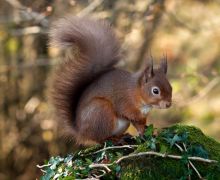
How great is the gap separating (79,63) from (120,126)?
444 mm

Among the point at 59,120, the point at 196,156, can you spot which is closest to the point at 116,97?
the point at 59,120

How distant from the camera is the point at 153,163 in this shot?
2582 mm

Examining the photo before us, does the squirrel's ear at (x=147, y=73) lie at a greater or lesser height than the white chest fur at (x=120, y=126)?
greater

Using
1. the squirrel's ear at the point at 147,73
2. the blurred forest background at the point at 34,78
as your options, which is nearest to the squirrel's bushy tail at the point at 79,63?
the squirrel's ear at the point at 147,73

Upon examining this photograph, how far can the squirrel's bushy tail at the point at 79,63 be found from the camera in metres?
3.52

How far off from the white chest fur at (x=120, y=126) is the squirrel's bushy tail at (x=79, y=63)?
0.29 meters

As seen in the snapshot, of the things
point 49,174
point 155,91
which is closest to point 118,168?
point 49,174

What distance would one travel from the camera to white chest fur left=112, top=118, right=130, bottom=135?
11.3 ft

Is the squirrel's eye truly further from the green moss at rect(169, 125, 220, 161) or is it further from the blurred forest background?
the blurred forest background

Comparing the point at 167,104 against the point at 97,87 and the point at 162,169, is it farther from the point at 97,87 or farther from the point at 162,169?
the point at 162,169

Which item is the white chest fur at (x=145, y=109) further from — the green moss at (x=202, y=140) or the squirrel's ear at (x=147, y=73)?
the green moss at (x=202, y=140)

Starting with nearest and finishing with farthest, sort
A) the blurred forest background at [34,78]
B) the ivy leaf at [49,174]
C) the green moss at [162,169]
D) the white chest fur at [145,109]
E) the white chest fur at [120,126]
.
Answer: the green moss at [162,169], the ivy leaf at [49,174], the white chest fur at [120,126], the white chest fur at [145,109], the blurred forest background at [34,78]

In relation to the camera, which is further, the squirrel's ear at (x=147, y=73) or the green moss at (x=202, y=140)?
the squirrel's ear at (x=147, y=73)

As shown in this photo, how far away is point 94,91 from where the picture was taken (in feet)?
11.5
